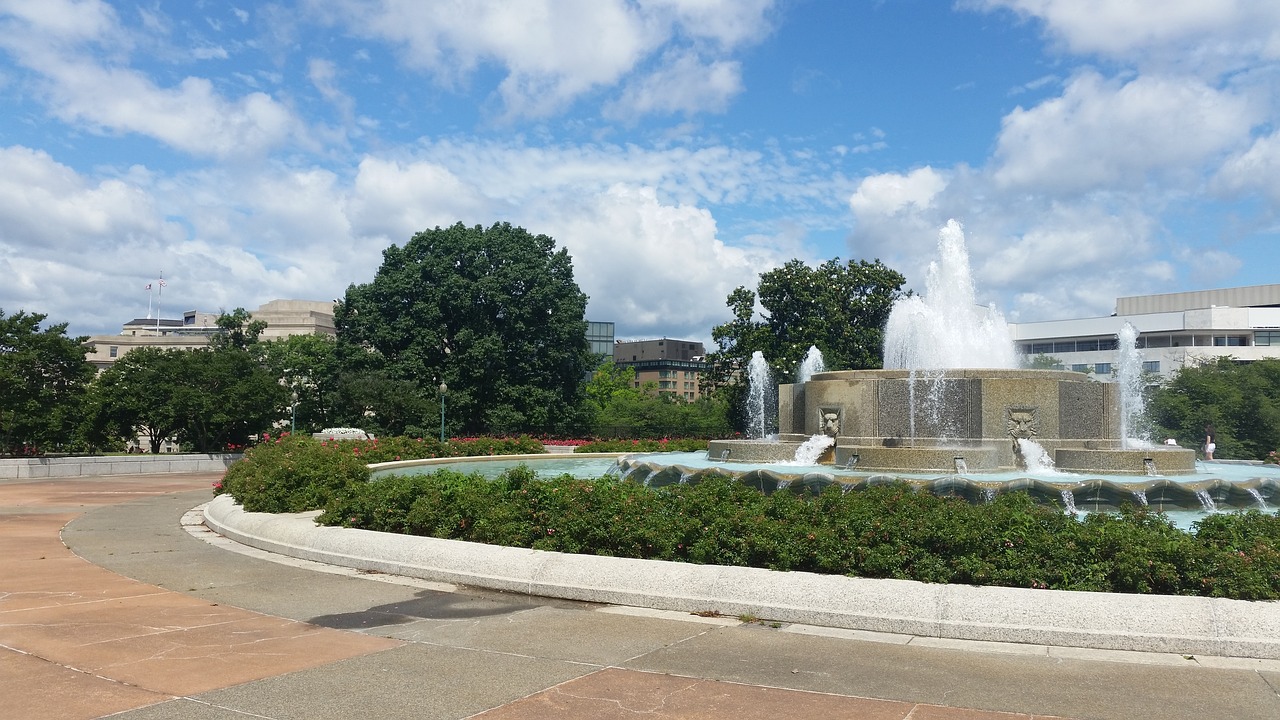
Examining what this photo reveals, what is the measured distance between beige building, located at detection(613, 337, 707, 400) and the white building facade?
80.8 meters

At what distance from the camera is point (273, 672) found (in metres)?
6.14

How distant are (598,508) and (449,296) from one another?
3609 centimetres

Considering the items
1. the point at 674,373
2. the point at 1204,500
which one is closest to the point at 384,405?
the point at 1204,500

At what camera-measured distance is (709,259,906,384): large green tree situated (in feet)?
152

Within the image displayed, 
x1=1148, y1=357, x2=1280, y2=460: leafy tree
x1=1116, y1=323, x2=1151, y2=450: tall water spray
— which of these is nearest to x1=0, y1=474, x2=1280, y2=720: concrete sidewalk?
x1=1116, y1=323, x2=1151, y2=450: tall water spray

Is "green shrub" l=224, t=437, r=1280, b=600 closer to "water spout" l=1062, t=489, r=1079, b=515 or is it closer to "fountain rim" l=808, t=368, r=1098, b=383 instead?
"water spout" l=1062, t=489, r=1079, b=515

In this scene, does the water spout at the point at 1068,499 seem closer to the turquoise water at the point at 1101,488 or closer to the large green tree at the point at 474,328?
the turquoise water at the point at 1101,488

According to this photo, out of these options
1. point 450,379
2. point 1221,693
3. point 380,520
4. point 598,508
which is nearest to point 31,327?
point 450,379

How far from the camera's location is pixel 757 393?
46531mm

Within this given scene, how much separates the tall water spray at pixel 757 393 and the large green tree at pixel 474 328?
30.5 ft

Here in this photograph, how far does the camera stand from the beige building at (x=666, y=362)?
178m

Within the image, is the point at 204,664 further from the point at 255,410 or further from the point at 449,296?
the point at 449,296

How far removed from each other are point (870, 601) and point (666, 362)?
17038cm

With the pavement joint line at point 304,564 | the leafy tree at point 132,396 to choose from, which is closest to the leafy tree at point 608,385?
the leafy tree at point 132,396
